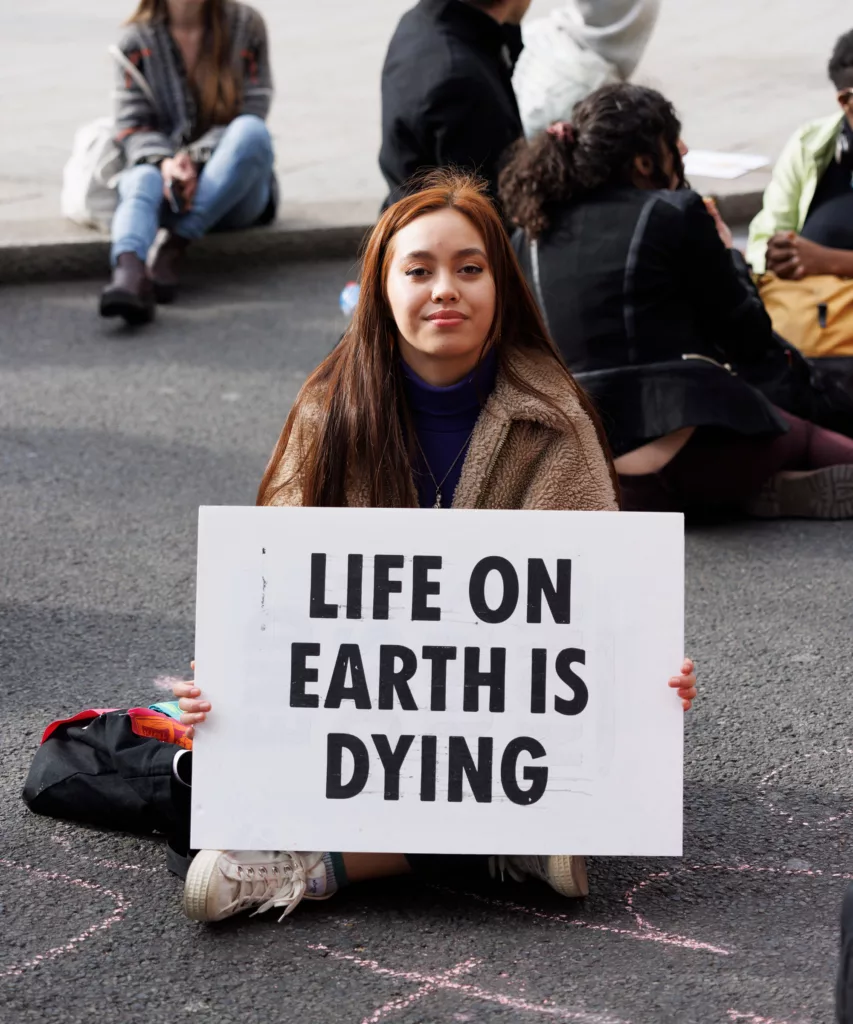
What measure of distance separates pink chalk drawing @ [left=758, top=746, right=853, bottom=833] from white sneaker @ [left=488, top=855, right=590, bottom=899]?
1.66ft

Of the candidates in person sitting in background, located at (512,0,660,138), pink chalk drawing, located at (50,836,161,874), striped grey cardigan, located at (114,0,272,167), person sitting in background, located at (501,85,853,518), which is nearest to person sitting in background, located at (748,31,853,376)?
person sitting in background, located at (501,85,853,518)

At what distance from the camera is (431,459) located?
3.02 m

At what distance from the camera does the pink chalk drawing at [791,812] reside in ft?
10.2

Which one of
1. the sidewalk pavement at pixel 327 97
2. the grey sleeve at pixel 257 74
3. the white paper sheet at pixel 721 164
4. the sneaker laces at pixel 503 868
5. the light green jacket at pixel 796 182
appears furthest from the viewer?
the white paper sheet at pixel 721 164

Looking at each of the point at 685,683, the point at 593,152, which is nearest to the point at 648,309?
the point at 593,152

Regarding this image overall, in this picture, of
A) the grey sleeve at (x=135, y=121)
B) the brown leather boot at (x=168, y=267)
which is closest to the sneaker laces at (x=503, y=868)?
the brown leather boot at (x=168, y=267)

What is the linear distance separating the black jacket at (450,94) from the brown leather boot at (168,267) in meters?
2.14

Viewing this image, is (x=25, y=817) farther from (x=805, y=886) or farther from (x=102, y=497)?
(x=102, y=497)

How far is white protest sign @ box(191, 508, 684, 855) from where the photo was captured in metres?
2.69

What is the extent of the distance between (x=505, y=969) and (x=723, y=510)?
250 cm

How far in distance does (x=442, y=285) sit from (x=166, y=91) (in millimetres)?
4572

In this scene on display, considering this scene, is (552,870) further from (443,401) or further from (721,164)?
(721,164)

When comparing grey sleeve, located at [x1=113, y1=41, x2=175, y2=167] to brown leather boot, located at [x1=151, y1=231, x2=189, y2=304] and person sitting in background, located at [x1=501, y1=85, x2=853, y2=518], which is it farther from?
person sitting in background, located at [x1=501, y1=85, x2=853, y2=518]

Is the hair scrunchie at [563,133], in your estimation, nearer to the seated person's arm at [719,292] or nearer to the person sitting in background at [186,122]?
the seated person's arm at [719,292]
